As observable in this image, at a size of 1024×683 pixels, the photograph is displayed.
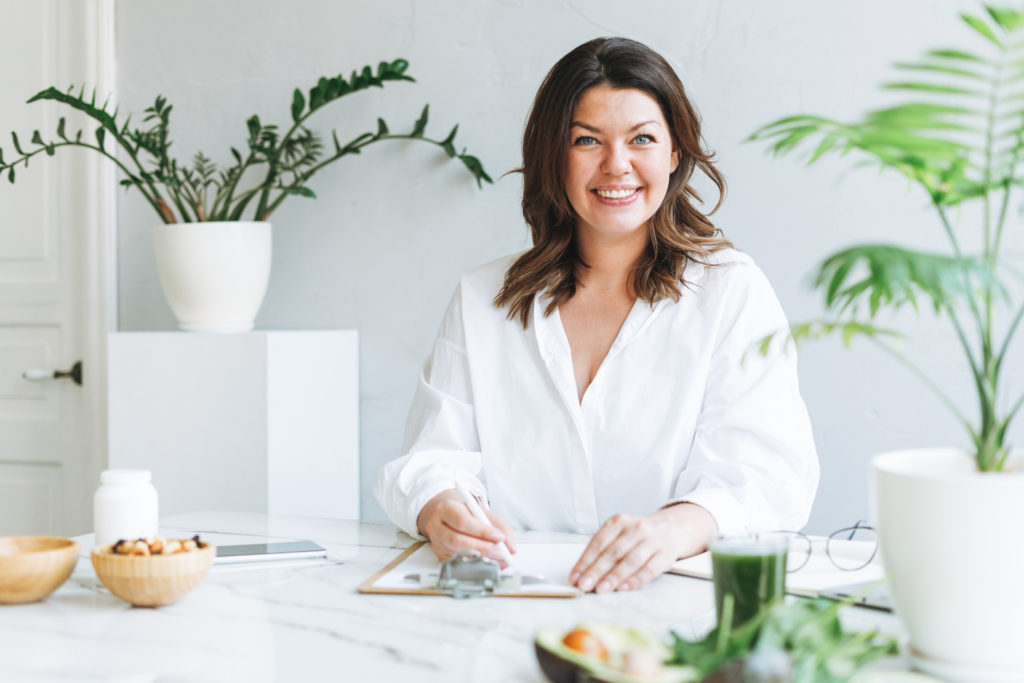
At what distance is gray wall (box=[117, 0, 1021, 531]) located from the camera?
88.0 inches

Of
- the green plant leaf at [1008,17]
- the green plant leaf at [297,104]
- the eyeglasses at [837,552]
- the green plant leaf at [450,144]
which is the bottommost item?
the eyeglasses at [837,552]

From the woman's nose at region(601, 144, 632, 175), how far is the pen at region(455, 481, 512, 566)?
61cm

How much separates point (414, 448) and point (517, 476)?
192 millimetres

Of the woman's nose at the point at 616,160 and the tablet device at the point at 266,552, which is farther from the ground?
the woman's nose at the point at 616,160

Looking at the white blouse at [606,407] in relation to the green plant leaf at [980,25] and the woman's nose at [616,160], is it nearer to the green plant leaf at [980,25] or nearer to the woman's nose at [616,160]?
the woman's nose at [616,160]

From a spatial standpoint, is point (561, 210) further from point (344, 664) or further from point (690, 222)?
point (344, 664)

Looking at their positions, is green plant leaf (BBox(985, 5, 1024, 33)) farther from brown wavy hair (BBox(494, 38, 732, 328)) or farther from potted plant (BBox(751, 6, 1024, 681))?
brown wavy hair (BBox(494, 38, 732, 328))

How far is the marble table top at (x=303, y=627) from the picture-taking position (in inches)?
37.0

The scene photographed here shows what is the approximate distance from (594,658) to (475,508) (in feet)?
2.05

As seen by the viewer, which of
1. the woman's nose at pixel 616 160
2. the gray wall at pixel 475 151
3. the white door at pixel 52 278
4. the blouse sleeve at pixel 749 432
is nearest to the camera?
the blouse sleeve at pixel 749 432

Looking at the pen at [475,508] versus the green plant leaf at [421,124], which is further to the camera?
the green plant leaf at [421,124]

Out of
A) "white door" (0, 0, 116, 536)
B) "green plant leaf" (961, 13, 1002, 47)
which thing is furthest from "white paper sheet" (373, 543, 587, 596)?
"white door" (0, 0, 116, 536)

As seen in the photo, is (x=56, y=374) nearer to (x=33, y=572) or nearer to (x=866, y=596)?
(x=33, y=572)

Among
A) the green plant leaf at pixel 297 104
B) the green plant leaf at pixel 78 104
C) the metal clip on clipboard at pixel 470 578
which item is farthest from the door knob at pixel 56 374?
the metal clip on clipboard at pixel 470 578
